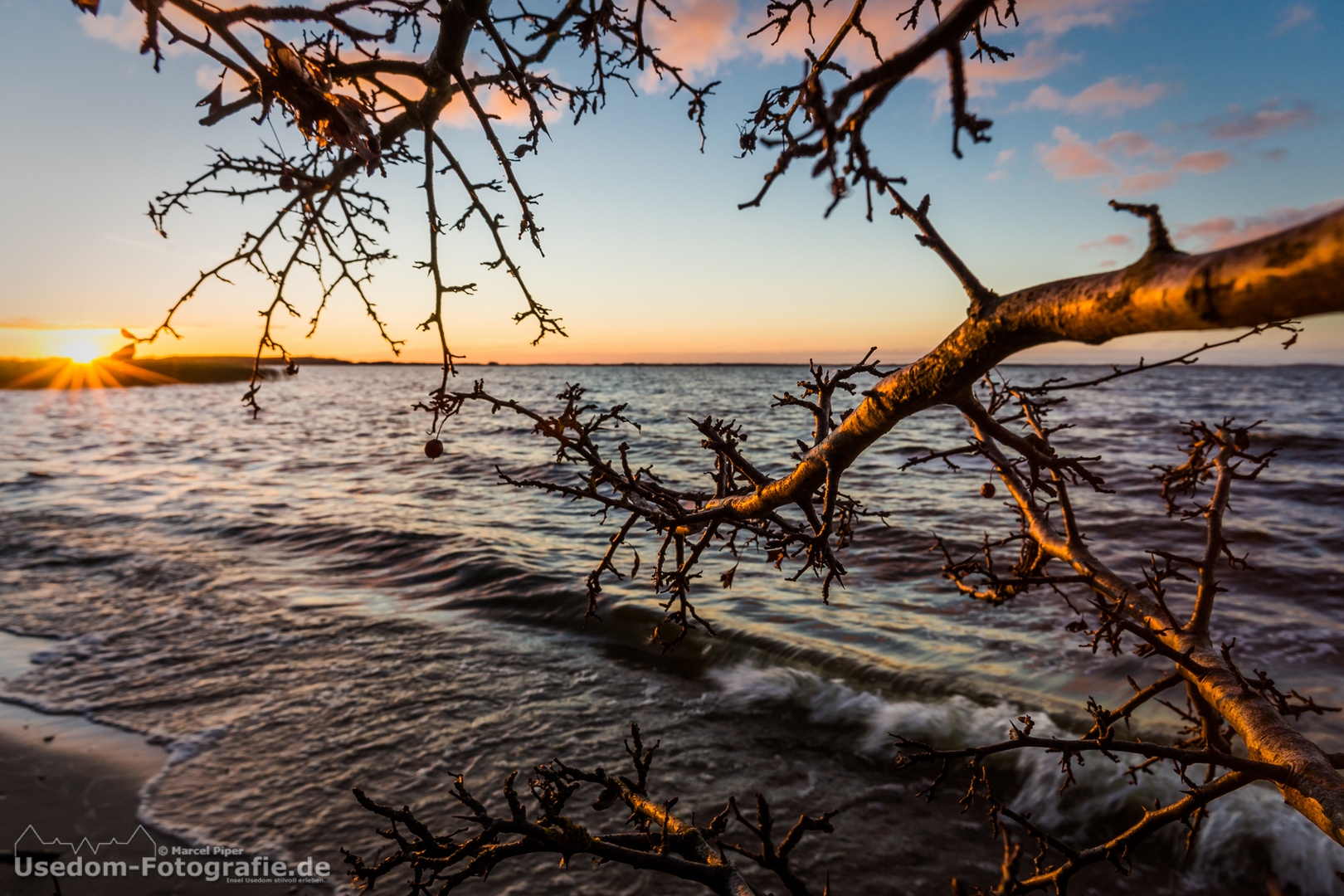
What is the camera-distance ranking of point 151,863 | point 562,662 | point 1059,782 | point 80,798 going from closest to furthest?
point 151,863
point 80,798
point 1059,782
point 562,662

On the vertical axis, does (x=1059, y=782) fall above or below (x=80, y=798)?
below

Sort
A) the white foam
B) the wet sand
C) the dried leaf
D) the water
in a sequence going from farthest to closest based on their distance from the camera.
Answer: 1. the water
2. the white foam
3. the wet sand
4. the dried leaf

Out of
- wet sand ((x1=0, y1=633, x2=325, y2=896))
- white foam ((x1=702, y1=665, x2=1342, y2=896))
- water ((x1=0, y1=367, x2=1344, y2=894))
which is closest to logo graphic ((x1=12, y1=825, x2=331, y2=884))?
wet sand ((x1=0, y1=633, x2=325, y2=896))

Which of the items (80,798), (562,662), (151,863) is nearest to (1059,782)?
(562,662)

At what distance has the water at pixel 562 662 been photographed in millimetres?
4957

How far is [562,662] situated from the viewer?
7645 millimetres

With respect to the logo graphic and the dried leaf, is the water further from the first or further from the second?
the dried leaf

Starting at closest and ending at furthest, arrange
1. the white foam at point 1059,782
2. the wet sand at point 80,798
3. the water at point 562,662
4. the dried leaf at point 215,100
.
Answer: the dried leaf at point 215,100, the wet sand at point 80,798, the white foam at point 1059,782, the water at point 562,662

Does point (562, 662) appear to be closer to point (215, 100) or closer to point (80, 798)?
point (80, 798)

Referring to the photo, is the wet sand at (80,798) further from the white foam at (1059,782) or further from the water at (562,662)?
the white foam at (1059,782)

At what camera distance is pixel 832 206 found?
114cm

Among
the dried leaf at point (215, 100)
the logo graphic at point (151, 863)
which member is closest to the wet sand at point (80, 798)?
the logo graphic at point (151, 863)

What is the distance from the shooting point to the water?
4.96 metres

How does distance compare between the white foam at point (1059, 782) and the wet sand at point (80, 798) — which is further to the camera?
the white foam at point (1059, 782)
